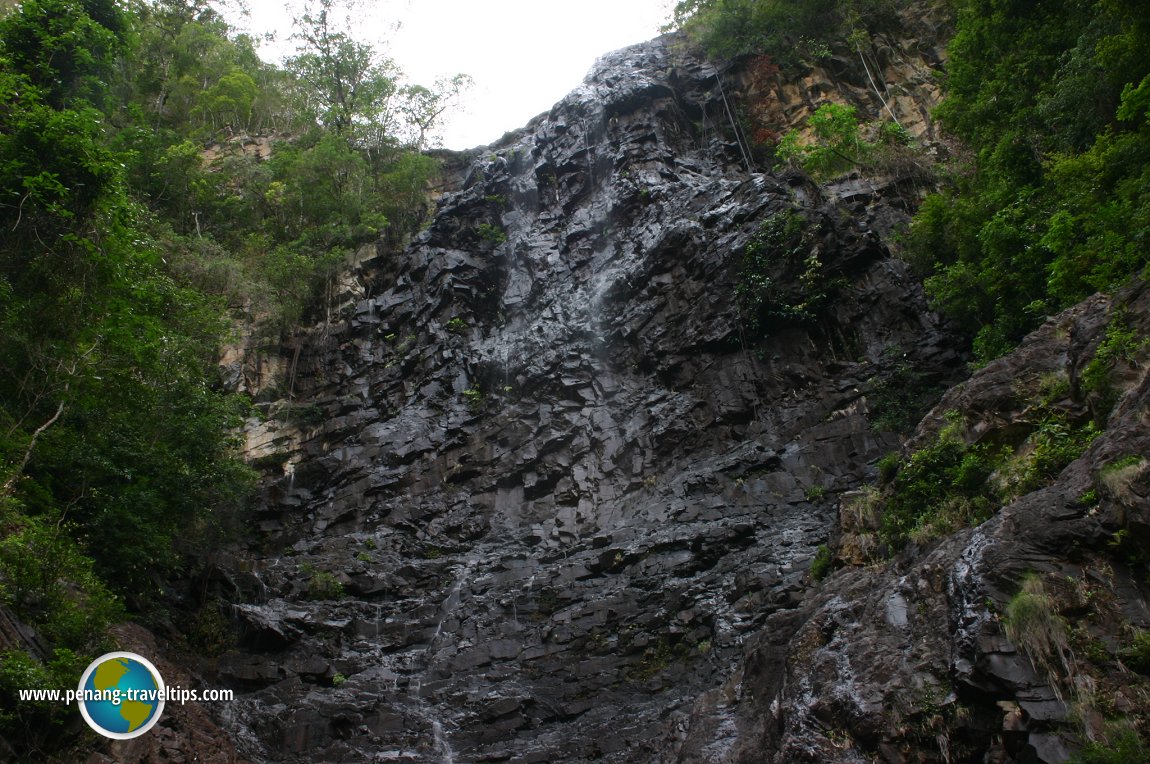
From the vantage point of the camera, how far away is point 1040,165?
14109mm

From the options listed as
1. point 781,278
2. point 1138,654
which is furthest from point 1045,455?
point 781,278

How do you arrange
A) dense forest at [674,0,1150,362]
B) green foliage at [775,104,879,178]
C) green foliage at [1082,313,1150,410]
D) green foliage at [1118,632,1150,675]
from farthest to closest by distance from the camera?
green foliage at [775,104,879,178], dense forest at [674,0,1150,362], green foliage at [1082,313,1150,410], green foliage at [1118,632,1150,675]

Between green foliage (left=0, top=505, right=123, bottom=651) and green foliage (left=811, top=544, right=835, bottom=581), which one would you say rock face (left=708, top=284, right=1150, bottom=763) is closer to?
green foliage (left=811, top=544, right=835, bottom=581)

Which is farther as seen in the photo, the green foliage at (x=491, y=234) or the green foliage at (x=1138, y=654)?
the green foliage at (x=491, y=234)

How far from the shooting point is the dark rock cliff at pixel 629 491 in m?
7.43

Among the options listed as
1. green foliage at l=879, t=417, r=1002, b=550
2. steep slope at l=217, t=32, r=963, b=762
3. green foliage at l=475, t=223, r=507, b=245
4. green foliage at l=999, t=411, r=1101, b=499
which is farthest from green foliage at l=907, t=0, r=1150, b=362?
Answer: green foliage at l=475, t=223, r=507, b=245

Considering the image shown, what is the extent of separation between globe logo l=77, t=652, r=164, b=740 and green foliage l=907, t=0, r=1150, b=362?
47.6 ft

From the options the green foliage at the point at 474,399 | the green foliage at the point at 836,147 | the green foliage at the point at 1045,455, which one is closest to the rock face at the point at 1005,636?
the green foliage at the point at 1045,455

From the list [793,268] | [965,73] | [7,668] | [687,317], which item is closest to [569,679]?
[7,668]

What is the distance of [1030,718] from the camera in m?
6.00

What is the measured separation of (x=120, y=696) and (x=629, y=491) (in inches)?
472

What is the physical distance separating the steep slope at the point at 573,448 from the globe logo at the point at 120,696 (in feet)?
7.65

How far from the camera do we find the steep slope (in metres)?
12.9

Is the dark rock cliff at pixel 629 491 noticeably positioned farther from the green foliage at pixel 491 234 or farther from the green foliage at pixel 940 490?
the green foliage at pixel 940 490
